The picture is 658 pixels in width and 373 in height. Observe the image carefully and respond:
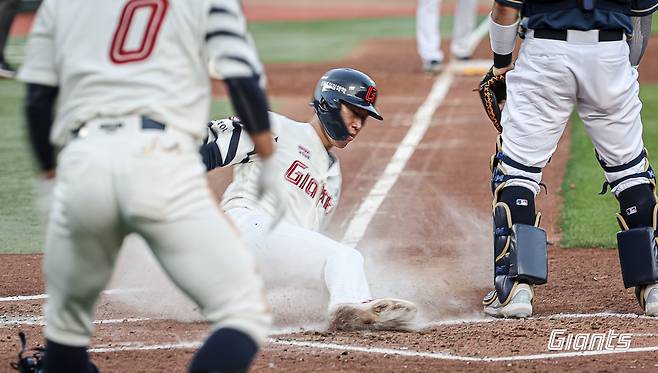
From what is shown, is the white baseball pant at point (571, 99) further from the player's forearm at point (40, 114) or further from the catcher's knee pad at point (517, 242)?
the player's forearm at point (40, 114)

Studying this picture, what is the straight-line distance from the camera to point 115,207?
3719mm

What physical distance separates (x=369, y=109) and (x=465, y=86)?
8462 mm

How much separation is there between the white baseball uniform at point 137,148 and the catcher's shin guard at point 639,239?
9.28 feet

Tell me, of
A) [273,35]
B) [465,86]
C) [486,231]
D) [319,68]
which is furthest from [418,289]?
[273,35]

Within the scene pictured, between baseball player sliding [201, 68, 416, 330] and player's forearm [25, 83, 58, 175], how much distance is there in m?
1.90

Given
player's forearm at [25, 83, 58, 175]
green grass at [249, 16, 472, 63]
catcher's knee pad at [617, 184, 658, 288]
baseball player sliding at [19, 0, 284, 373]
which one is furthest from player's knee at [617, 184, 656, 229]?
green grass at [249, 16, 472, 63]

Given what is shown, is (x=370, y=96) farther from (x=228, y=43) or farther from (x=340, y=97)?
(x=228, y=43)

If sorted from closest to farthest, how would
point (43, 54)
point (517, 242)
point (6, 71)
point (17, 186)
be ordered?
point (43, 54) < point (517, 242) < point (17, 186) < point (6, 71)

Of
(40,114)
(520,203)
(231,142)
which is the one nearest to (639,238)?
(520,203)

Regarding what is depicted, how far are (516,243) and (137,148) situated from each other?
276 centimetres

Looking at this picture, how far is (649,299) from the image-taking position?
19.6 feet

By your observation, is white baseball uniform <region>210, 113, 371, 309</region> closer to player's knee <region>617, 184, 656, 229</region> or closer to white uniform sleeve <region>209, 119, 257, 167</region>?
white uniform sleeve <region>209, 119, 257, 167</region>

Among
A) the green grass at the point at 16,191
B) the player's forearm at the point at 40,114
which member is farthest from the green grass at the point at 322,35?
the player's forearm at the point at 40,114

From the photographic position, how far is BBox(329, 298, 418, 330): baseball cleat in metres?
5.47
